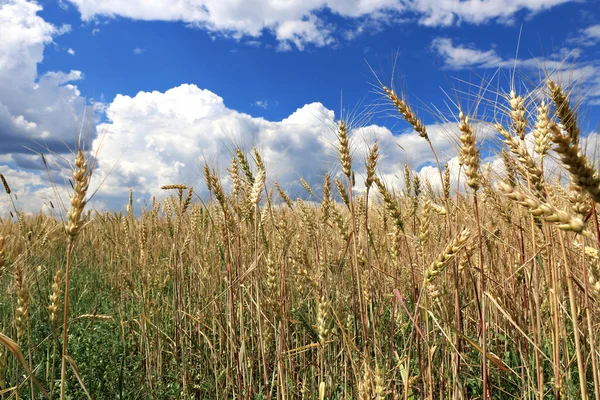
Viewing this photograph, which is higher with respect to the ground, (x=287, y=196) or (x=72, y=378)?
(x=287, y=196)

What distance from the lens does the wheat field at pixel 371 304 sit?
5.36ft

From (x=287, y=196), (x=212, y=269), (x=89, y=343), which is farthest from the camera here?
(x=287, y=196)

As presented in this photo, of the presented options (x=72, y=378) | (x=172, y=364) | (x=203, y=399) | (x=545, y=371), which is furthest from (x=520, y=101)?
(x=72, y=378)

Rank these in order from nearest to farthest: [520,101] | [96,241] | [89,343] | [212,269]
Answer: [520,101] → [89,343] → [212,269] → [96,241]

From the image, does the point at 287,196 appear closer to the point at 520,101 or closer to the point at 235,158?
the point at 235,158

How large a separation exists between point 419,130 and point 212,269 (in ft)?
7.84

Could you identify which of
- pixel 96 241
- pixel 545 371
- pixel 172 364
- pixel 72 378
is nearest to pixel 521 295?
pixel 545 371

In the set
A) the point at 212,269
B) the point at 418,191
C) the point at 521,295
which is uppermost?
the point at 418,191

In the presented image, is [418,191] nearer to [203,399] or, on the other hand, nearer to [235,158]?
[235,158]

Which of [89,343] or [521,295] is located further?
[89,343]

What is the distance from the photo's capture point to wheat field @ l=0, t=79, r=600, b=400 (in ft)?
5.36

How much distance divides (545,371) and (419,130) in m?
1.97

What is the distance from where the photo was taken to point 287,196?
4594 millimetres

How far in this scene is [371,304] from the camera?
7.78 ft
